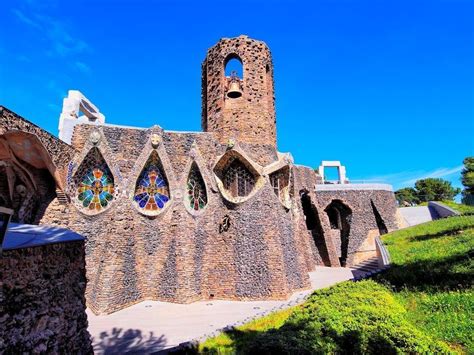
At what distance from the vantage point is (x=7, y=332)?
121 inches

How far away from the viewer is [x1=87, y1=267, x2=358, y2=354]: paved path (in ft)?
21.2

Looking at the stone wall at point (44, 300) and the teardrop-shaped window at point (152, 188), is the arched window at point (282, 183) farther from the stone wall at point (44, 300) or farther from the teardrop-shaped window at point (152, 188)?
the stone wall at point (44, 300)

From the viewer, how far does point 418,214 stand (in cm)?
2314

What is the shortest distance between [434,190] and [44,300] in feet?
180

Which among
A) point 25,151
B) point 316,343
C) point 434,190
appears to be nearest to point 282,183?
point 316,343

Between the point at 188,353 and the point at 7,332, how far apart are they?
3070 mm

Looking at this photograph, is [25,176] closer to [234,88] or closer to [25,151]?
[25,151]

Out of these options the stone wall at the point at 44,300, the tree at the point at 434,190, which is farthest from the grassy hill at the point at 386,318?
the tree at the point at 434,190

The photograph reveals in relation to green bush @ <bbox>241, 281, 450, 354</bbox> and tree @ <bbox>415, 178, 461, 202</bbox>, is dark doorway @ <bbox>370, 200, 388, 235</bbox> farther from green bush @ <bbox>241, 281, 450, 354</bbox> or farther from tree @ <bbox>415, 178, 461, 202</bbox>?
→ tree @ <bbox>415, 178, 461, 202</bbox>

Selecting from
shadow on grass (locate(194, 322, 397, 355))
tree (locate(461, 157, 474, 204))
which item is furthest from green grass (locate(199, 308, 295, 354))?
tree (locate(461, 157, 474, 204))

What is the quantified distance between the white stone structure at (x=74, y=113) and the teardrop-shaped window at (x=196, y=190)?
A: 442 cm

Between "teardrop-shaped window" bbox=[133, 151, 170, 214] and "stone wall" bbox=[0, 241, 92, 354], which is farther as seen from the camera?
"teardrop-shaped window" bbox=[133, 151, 170, 214]

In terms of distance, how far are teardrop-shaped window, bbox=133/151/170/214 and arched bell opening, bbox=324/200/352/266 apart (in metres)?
12.3

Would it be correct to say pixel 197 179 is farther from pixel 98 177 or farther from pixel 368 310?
pixel 368 310
